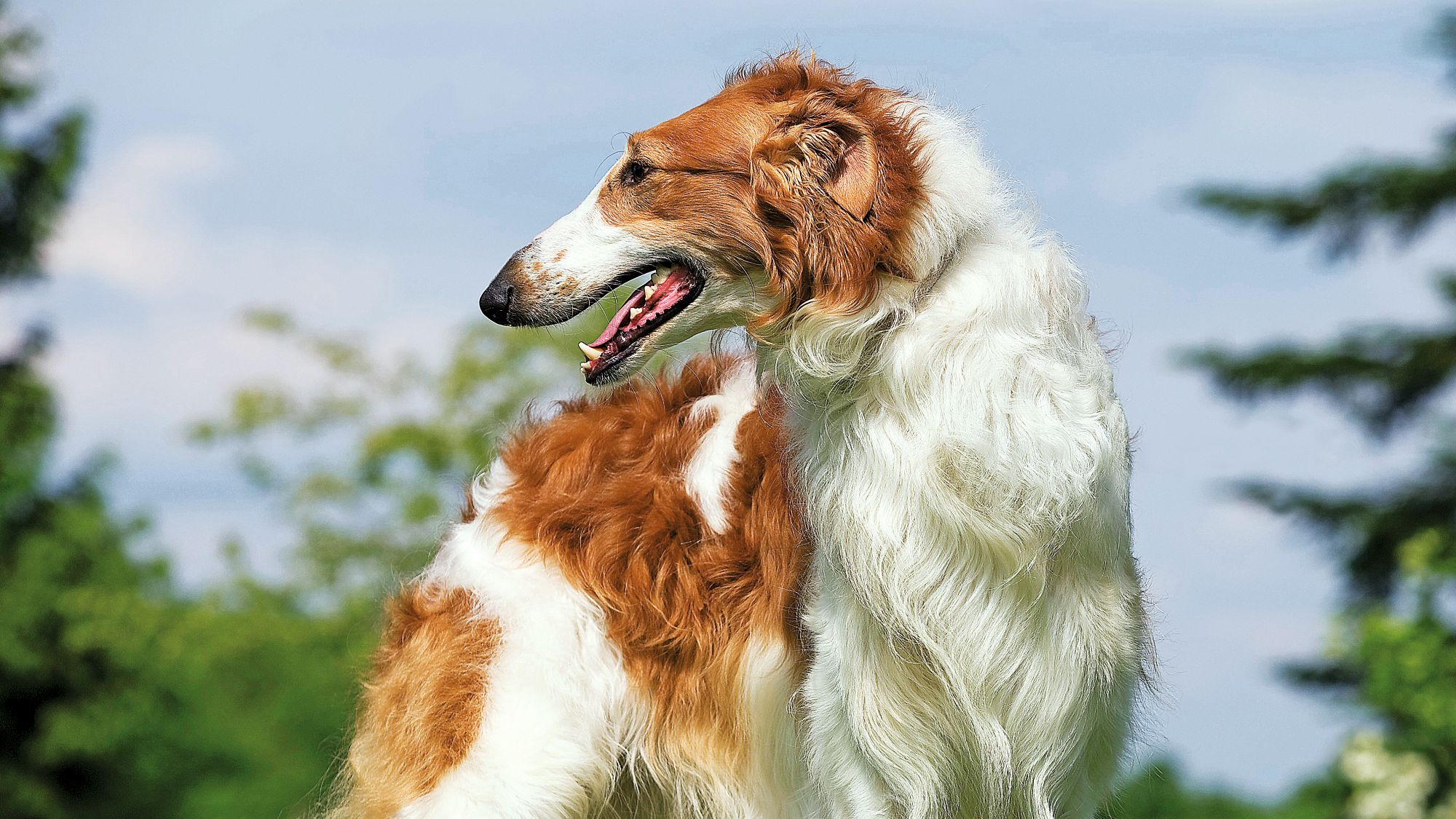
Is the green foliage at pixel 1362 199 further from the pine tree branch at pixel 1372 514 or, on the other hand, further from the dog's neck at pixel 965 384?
the dog's neck at pixel 965 384

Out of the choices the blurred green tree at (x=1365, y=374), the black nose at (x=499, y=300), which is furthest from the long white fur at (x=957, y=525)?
the blurred green tree at (x=1365, y=374)

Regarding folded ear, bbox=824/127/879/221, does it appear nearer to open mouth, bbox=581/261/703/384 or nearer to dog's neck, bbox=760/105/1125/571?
dog's neck, bbox=760/105/1125/571

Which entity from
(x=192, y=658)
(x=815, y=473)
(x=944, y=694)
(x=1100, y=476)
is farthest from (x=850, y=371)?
(x=192, y=658)

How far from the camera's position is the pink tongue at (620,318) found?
Result: 138 inches

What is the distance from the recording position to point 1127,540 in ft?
11.6

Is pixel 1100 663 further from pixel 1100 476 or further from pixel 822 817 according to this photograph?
pixel 822 817

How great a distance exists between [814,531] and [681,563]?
515 millimetres

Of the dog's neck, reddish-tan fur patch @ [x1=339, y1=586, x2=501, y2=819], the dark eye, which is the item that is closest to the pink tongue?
the dark eye

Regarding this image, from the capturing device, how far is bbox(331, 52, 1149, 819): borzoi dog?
3271mm

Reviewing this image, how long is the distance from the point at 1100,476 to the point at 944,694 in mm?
681

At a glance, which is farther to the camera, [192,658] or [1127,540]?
[192,658]

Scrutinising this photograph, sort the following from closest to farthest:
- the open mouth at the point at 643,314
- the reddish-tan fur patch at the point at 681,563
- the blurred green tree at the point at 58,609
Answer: the open mouth at the point at 643,314 < the reddish-tan fur patch at the point at 681,563 < the blurred green tree at the point at 58,609

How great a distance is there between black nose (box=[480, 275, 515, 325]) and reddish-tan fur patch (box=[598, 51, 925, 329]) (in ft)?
1.07

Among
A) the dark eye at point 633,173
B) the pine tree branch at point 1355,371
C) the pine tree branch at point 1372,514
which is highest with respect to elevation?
the dark eye at point 633,173
